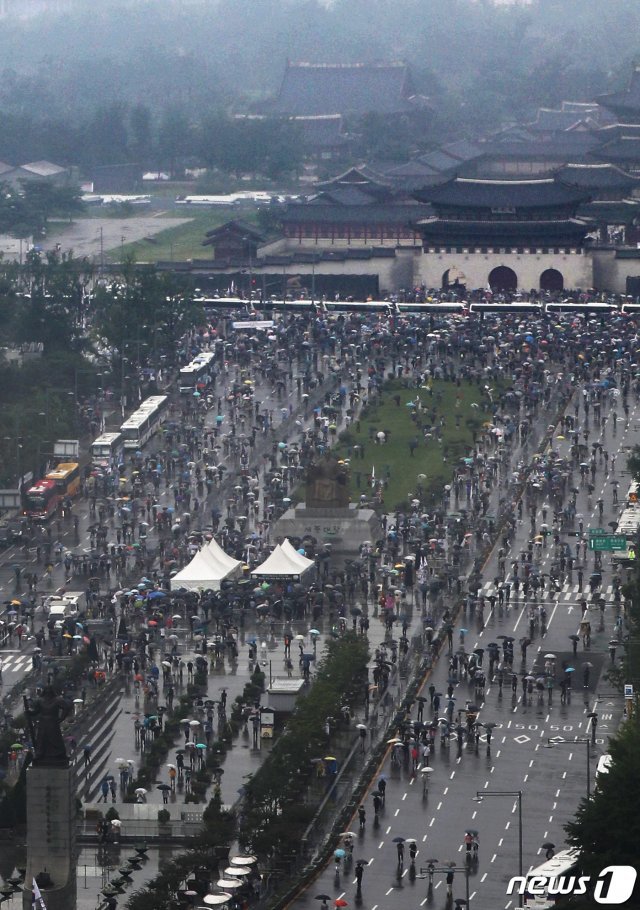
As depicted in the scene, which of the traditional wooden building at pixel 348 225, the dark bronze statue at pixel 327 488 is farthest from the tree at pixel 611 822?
the traditional wooden building at pixel 348 225

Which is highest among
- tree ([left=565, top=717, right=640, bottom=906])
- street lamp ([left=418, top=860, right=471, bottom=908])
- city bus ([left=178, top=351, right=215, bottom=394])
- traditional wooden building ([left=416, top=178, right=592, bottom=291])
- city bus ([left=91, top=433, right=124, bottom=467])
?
traditional wooden building ([left=416, top=178, right=592, bottom=291])

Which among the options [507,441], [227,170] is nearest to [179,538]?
[507,441]

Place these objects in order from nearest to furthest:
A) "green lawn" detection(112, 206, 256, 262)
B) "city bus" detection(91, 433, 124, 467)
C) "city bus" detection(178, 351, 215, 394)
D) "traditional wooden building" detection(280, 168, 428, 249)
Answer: "city bus" detection(91, 433, 124, 467)
"city bus" detection(178, 351, 215, 394)
"green lawn" detection(112, 206, 256, 262)
"traditional wooden building" detection(280, 168, 428, 249)

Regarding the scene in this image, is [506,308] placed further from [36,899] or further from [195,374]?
[36,899]

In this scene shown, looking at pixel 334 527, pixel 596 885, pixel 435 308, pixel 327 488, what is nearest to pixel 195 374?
pixel 435 308

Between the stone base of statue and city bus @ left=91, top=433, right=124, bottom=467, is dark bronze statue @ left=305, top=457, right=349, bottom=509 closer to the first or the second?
city bus @ left=91, top=433, right=124, bottom=467

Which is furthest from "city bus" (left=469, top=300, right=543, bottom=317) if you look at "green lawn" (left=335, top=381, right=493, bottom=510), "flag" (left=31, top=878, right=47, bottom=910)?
"flag" (left=31, top=878, right=47, bottom=910)
